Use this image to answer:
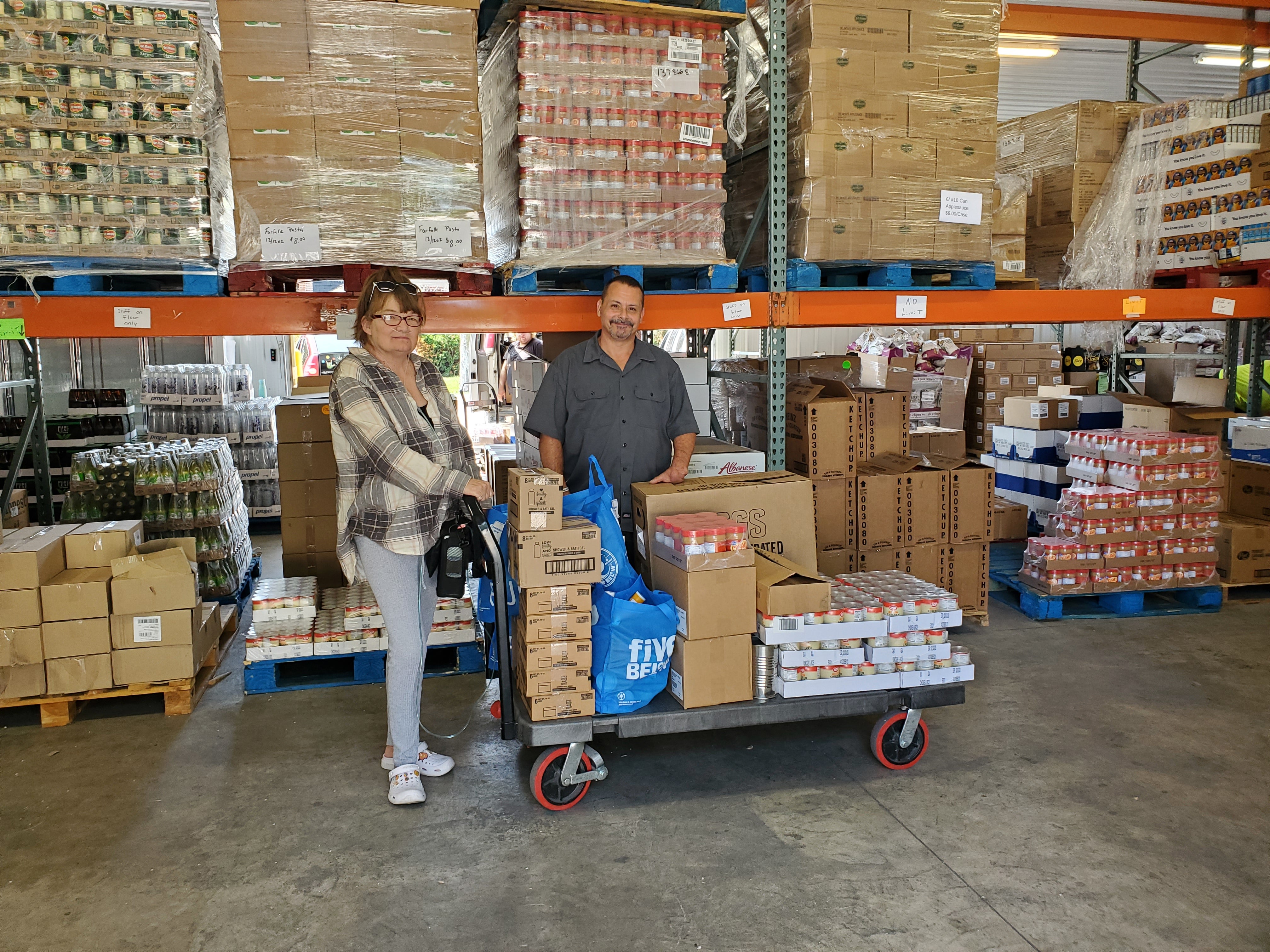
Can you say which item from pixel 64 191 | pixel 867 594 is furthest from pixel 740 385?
pixel 64 191

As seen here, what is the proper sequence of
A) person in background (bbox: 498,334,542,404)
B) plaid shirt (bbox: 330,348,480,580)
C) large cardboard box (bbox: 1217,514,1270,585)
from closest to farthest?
1. plaid shirt (bbox: 330,348,480,580)
2. large cardboard box (bbox: 1217,514,1270,585)
3. person in background (bbox: 498,334,542,404)

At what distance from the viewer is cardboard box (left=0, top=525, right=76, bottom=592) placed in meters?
4.42

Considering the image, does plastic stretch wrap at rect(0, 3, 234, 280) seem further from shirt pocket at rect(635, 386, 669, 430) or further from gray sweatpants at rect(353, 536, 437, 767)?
shirt pocket at rect(635, 386, 669, 430)

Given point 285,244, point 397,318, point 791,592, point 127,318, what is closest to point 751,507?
point 791,592

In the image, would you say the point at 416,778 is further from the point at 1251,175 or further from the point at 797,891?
the point at 1251,175

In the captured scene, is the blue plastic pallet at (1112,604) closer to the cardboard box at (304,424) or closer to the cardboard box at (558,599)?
the cardboard box at (558,599)

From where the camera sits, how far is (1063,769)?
4.08 meters

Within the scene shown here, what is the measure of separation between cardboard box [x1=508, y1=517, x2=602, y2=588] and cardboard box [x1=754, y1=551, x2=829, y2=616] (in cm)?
68

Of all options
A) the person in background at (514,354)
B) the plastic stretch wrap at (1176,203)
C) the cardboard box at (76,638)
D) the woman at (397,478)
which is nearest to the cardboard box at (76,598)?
the cardboard box at (76,638)

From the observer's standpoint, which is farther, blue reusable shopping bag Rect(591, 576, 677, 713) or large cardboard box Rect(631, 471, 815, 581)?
large cardboard box Rect(631, 471, 815, 581)

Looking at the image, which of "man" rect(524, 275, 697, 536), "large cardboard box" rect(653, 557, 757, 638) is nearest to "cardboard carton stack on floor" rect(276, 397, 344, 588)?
"man" rect(524, 275, 697, 536)

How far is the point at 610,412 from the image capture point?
4684mm

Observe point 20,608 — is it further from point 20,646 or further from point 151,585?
point 151,585

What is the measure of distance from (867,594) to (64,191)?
13.2 ft
